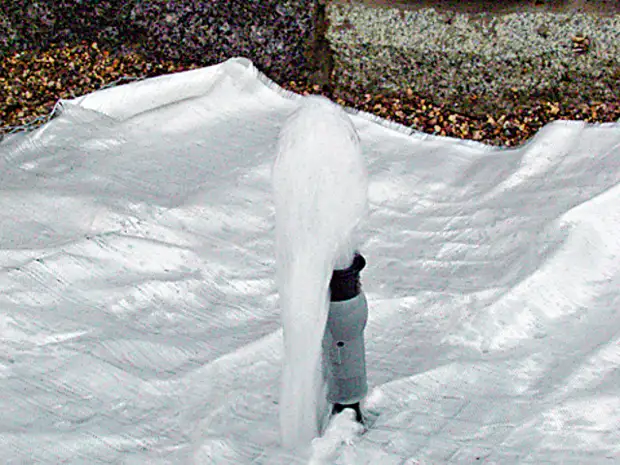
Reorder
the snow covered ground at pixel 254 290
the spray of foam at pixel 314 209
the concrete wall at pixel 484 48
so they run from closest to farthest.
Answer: the spray of foam at pixel 314 209 < the snow covered ground at pixel 254 290 < the concrete wall at pixel 484 48

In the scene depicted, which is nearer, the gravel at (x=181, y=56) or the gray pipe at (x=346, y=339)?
the gray pipe at (x=346, y=339)

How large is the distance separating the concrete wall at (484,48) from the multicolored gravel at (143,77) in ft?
0.11

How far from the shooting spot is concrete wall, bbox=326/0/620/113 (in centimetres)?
250

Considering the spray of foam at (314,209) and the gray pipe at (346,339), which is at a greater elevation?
the spray of foam at (314,209)

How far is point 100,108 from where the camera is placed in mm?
2428

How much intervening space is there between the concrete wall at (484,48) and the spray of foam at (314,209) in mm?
1335

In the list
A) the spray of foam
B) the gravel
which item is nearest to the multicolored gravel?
the gravel

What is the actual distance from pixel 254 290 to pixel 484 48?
→ 44.7 inches

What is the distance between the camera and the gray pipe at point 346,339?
125 cm

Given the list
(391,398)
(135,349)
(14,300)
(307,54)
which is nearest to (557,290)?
(391,398)

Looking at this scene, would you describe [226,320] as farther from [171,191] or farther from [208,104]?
[208,104]

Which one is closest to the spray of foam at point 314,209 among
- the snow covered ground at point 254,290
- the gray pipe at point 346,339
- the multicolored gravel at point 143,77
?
the gray pipe at point 346,339

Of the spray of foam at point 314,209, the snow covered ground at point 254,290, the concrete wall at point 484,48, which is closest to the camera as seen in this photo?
the spray of foam at point 314,209

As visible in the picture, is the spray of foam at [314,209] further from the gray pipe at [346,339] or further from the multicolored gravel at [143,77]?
the multicolored gravel at [143,77]
